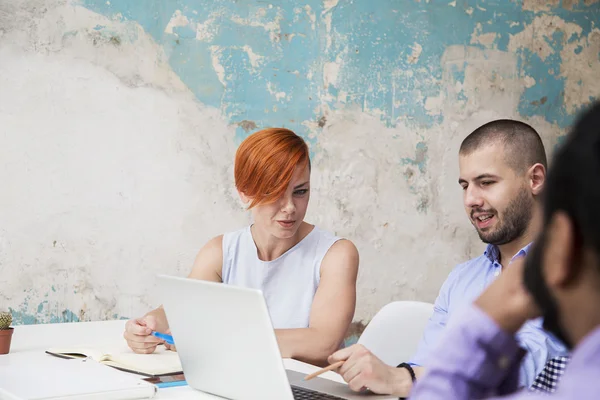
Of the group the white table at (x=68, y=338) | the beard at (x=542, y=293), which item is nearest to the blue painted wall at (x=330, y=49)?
the white table at (x=68, y=338)

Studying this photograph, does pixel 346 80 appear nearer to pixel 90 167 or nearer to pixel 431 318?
pixel 90 167

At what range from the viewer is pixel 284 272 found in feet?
8.23

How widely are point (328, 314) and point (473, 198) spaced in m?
0.59

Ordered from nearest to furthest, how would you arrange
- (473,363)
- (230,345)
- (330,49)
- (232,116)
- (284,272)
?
(473,363) → (230,345) → (284,272) → (232,116) → (330,49)

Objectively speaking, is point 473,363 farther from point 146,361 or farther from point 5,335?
point 5,335

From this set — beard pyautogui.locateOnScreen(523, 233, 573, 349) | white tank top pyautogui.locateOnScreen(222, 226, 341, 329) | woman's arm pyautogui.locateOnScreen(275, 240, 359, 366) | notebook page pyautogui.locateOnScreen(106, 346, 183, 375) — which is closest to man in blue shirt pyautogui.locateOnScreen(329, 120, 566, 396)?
woman's arm pyautogui.locateOnScreen(275, 240, 359, 366)

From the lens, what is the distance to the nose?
2.32 m

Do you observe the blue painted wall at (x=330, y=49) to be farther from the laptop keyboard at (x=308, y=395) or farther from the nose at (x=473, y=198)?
the laptop keyboard at (x=308, y=395)

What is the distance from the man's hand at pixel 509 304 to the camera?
72 cm

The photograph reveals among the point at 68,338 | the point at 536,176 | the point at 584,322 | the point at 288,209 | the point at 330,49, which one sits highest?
the point at 330,49

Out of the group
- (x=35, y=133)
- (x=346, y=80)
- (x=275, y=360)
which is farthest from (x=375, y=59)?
(x=275, y=360)

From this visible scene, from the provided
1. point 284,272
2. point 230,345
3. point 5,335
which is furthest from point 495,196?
point 5,335

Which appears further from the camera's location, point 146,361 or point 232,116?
point 232,116

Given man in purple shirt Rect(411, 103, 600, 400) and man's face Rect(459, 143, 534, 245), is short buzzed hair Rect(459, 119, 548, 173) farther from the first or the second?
man in purple shirt Rect(411, 103, 600, 400)
